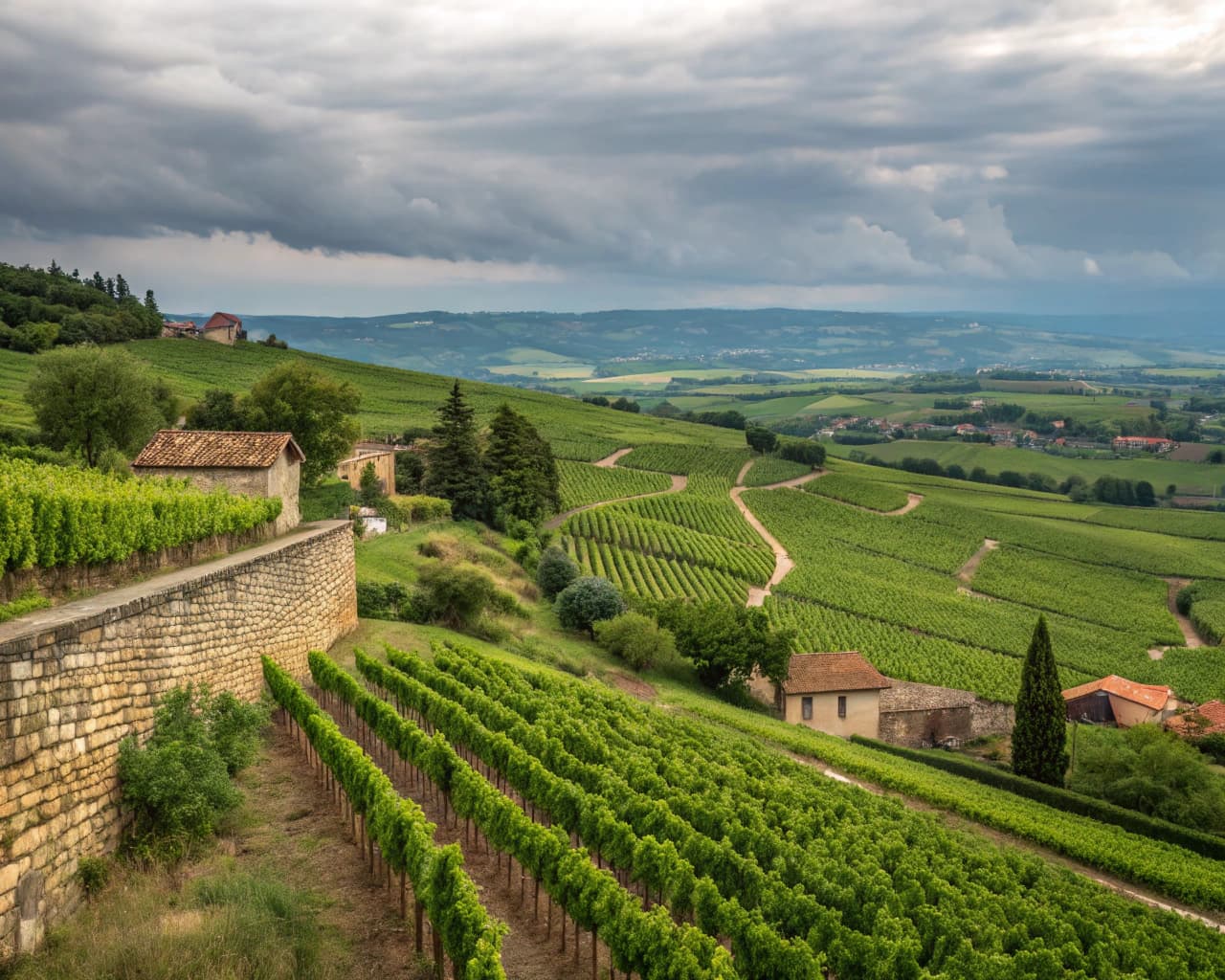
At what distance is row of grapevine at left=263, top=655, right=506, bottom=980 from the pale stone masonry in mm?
2477

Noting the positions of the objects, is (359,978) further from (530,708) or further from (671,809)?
(530,708)

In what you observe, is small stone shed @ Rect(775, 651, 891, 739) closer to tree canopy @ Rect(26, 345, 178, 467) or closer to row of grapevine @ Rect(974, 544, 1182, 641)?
tree canopy @ Rect(26, 345, 178, 467)

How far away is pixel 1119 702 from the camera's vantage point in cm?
4903

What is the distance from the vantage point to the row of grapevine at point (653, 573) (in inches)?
2276

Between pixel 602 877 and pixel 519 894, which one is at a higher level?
pixel 602 877

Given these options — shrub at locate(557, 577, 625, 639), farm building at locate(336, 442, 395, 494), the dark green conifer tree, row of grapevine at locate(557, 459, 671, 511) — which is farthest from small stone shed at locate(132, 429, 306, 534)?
row of grapevine at locate(557, 459, 671, 511)

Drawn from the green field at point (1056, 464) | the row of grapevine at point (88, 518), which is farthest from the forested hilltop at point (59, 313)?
the green field at point (1056, 464)

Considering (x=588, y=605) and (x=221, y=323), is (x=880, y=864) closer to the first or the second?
(x=588, y=605)

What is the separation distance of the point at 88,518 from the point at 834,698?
3511cm

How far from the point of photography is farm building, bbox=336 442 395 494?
5244 centimetres

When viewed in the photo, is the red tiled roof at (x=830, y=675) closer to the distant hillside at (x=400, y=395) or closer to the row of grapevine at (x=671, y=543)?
the row of grapevine at (x=671, y=543)

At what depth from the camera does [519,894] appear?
552 inches

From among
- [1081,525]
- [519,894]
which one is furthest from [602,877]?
[1081,525]

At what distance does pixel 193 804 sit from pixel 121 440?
3255 cm
